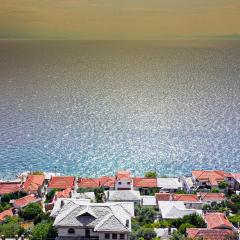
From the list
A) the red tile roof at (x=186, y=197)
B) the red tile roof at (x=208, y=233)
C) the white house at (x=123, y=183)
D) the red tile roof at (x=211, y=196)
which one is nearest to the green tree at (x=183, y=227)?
the red tile roof at (x=208, y=233)

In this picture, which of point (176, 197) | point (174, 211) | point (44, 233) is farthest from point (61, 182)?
point (44, 233)

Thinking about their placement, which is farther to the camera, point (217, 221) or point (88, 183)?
point (88, 183)

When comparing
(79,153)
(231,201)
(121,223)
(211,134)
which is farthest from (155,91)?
(121,223)

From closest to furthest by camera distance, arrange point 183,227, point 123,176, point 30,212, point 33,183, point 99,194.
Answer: point 183,227
point 30,212
point 99,194
point 33,183
point 123,176

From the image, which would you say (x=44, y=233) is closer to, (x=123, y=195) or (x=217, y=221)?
(x=123, y=195)

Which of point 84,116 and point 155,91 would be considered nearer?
point 84,116

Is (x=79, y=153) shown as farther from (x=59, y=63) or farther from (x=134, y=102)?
(x=59, y=63)
